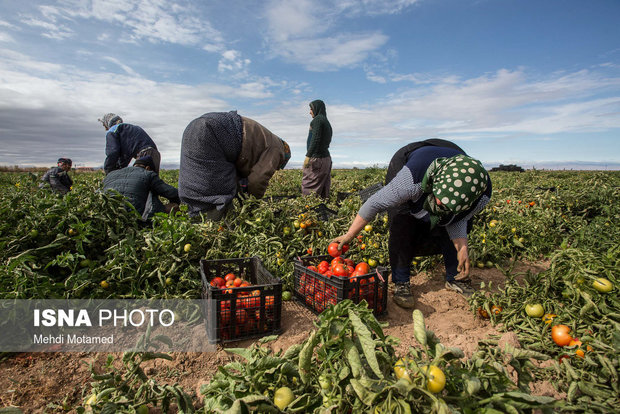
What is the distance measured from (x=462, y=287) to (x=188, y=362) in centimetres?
269

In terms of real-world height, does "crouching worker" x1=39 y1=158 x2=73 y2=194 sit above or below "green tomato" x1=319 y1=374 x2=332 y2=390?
above

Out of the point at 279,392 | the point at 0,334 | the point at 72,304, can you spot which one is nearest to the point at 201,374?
the point at 279,392

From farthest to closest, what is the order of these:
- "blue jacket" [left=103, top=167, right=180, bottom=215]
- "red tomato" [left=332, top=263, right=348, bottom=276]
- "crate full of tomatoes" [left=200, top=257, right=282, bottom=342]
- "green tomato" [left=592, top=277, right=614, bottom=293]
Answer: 1. "blue jacket" [left=103, top=167, right=180, bottom=215]
2. "red tomato" [left=332, top=263, right=348, bottom=276]
3. "crate full of tomatoes" [left=200, top=257, right=282, bottom=342]
4. "green tomato" [left=592, top=277, right=614, bottom=293]

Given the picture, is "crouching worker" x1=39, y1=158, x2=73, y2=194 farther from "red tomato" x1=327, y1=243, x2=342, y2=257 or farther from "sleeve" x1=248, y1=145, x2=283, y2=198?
"red tomato" x1=327, y1=243, x2=342, y2=257

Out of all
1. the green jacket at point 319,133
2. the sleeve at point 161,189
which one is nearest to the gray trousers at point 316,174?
the green jacket at point 319,133

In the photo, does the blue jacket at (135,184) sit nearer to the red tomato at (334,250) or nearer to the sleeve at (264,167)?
the sleeve at (264,167)

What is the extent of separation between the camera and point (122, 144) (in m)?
5.75

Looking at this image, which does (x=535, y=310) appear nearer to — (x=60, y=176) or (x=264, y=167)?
(x=264, y=167)

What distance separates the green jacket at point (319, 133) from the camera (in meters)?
6.24

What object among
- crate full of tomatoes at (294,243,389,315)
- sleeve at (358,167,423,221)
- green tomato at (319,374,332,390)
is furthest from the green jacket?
green tomato at (319,374,332,390)

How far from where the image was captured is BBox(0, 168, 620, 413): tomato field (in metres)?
1.45

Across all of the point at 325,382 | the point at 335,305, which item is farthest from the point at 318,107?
the point at 325,382

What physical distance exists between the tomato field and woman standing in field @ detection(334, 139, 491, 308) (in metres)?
0.42

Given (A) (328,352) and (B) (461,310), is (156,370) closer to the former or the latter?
(A) (328,352)
